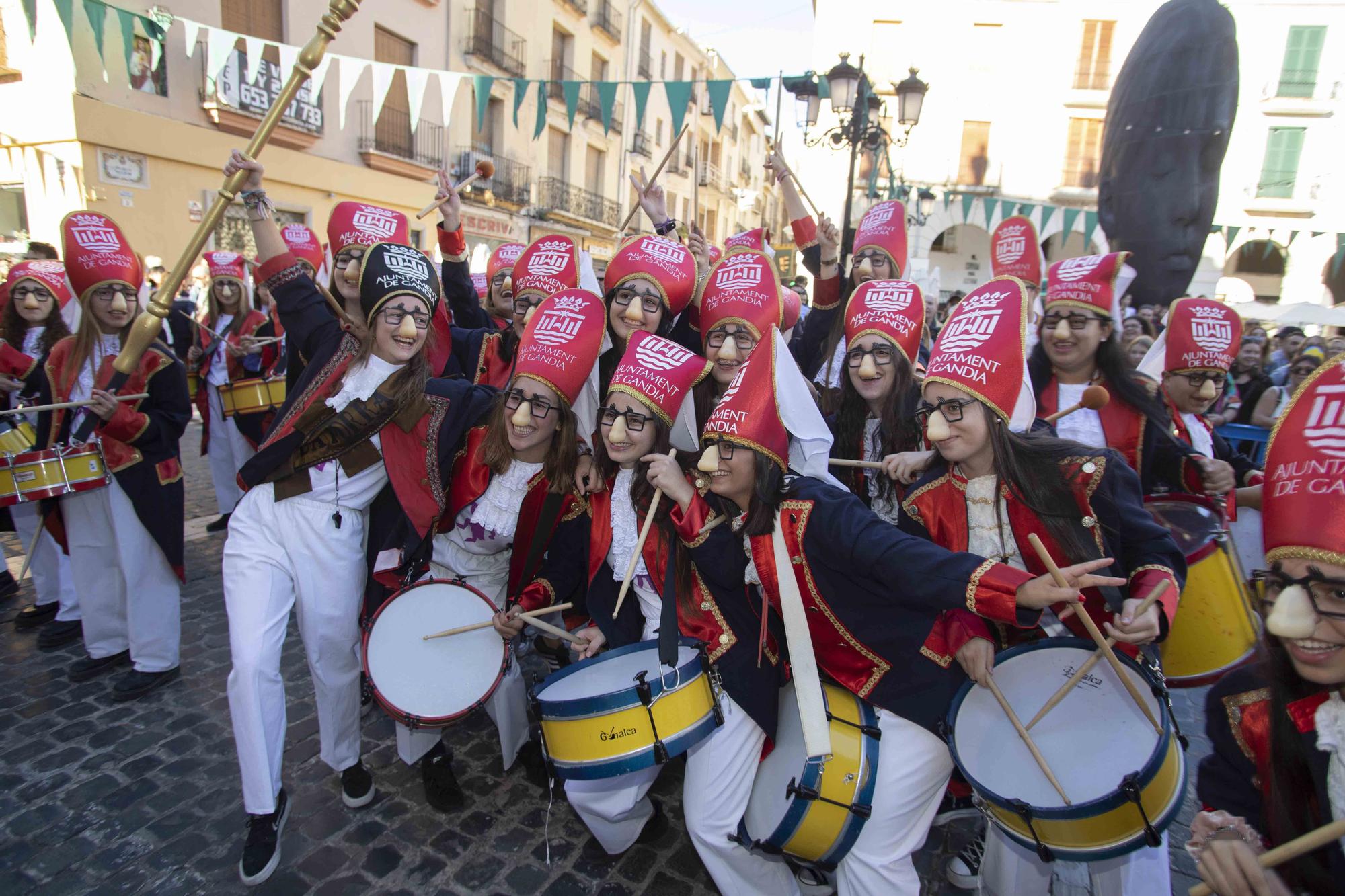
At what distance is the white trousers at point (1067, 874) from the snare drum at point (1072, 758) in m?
0.19

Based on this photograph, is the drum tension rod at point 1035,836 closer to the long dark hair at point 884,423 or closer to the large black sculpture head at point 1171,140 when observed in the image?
the long dark hair at point 884,423

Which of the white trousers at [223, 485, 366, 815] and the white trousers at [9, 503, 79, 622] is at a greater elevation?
the white trousers at [223, 485, 366, 815]

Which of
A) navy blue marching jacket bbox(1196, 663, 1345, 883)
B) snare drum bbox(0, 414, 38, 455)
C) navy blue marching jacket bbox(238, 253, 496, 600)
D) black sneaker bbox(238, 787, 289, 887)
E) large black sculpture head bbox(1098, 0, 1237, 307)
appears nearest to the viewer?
navy blue marching jacket bbox(1196, 663, 1345, 883)

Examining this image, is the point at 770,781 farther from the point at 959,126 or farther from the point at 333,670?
the point at 959,126

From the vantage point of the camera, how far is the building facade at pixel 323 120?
42.5 ft

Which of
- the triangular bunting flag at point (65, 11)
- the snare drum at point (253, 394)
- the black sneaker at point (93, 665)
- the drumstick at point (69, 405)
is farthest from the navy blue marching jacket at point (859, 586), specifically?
the triangular bunting flag at point (65, 11)

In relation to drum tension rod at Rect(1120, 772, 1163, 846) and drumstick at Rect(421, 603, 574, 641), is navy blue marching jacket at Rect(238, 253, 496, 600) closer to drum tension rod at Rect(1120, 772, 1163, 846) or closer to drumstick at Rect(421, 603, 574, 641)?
drumstick at Rect(421, 603, 574, 641)

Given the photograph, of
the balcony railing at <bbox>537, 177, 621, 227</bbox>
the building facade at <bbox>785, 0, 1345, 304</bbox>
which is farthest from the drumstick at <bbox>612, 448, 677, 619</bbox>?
the balcony railing at <bbox>537, 177, 621, 227</bbox>

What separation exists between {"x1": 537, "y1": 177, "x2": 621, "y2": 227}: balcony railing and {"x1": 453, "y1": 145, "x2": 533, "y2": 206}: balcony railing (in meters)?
0.89

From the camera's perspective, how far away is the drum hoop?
201 cm

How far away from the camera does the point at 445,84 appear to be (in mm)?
10008

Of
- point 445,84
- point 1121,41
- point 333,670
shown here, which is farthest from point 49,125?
point 1121,41

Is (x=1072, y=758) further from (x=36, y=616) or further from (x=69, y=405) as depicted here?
(x=36, y=616)

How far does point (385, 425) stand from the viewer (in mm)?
3289
